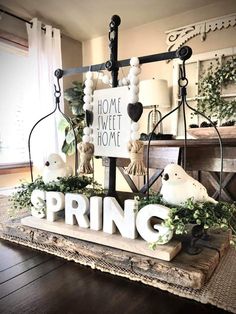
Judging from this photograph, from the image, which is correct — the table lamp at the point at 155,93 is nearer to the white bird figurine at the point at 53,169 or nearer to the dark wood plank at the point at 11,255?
the white bird figurine at the point at 53,169

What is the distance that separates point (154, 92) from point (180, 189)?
7.69 feet

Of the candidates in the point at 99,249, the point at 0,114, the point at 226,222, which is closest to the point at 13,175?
the point at 0,114

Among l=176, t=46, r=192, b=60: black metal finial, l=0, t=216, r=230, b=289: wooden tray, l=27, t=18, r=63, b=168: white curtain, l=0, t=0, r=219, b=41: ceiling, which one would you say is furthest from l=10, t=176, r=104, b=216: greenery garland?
l=0, t=0, r=219, b=41: ceiling

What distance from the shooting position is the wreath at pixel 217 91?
8.51 ft

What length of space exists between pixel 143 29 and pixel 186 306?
3.36 metres

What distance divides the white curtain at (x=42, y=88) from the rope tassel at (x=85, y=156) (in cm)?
220

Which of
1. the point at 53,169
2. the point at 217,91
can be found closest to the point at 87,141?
the point at 53,169

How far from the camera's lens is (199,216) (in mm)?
577

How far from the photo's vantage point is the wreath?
2.59 m

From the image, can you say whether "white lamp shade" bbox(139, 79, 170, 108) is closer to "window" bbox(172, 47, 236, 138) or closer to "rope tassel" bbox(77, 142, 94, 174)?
"window" bbox(172, 47, 236, 138)

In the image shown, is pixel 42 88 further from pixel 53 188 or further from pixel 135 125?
pixel 135 125

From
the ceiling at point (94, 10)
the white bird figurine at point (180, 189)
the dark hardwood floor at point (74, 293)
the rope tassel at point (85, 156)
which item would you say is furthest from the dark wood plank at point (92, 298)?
the ceiling at point (94, 10)

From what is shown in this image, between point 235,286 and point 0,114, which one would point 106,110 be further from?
point 0,114

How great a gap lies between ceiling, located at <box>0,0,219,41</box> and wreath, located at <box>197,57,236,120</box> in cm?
75
